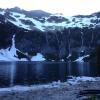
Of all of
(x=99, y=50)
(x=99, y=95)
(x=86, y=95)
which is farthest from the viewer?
(x=86, y=95)

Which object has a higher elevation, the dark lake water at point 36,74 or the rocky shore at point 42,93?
the rocky shore at point 42,93

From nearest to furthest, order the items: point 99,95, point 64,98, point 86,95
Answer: point 99,95 → point 86,95 → point 64,98

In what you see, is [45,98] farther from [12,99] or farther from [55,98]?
[12,99]

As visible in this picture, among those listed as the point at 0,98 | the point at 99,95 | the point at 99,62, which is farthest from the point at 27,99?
the point at 99,62

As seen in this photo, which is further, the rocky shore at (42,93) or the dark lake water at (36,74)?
the dark lake water at (36,74)

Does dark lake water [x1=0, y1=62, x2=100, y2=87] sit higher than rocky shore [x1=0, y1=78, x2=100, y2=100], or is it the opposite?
rocky shore [x1=0, y1=78, x2=100, y2=100]

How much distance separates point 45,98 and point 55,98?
1.04m

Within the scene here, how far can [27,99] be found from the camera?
1229 inches

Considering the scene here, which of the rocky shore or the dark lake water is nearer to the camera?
the rocky shore

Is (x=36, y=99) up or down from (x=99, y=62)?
down

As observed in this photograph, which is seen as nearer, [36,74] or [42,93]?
[42,93]

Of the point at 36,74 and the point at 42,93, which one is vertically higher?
the point at 42,93

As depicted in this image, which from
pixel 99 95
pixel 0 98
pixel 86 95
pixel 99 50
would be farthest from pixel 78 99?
pixel 0 98

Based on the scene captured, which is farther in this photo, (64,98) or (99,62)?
(64,98)
